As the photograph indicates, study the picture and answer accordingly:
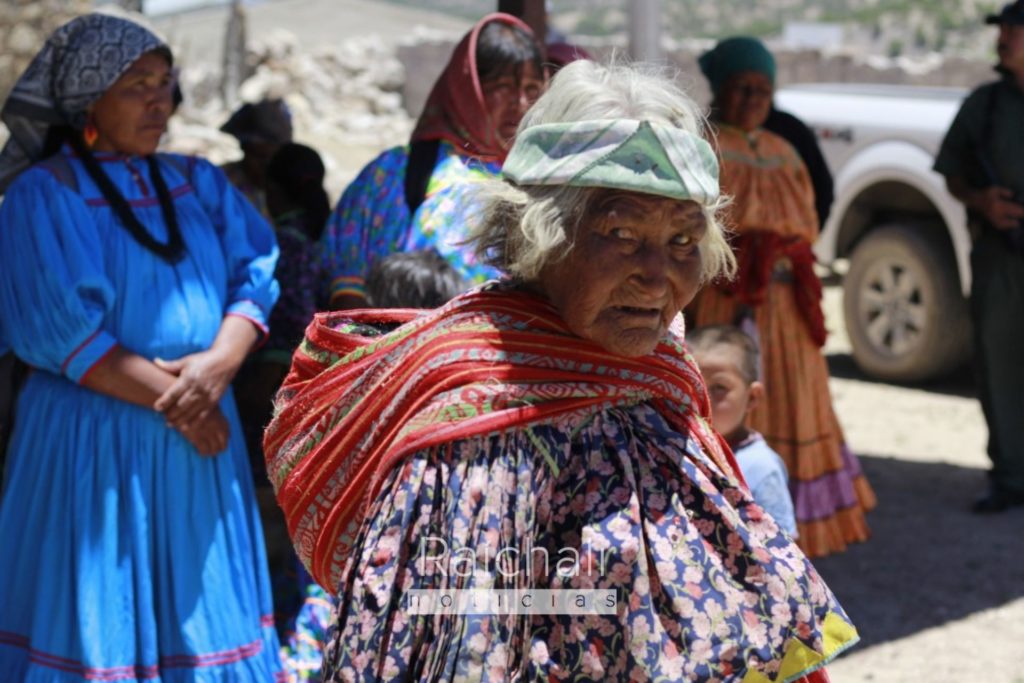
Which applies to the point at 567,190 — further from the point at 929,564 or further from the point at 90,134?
the point at 929,564

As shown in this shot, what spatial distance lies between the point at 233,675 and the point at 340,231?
4.48 ft

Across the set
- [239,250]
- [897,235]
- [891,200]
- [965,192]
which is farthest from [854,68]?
[239,250]

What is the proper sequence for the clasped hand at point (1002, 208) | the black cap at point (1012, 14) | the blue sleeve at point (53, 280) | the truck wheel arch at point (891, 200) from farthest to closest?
the truck wheel arch at point (891, 200) < the clasped hand at point (1002, 208) < the black cap at point (1012, 14) < the blue sleeve at point (53, 280)

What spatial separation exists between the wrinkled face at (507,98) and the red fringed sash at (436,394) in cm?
170

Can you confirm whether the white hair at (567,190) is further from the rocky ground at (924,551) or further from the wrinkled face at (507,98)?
the rocky ground at (924,551)

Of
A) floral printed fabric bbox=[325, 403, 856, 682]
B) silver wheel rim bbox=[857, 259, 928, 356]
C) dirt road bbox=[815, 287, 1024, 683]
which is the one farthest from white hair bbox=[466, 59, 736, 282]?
silver wheel rim bbox=[857, 259, 928, 356]

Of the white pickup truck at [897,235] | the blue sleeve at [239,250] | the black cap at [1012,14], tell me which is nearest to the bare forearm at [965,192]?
the black cap at [1012,14]

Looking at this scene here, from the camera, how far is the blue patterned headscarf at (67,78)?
3820mm

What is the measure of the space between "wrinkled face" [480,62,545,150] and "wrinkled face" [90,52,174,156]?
945 mm

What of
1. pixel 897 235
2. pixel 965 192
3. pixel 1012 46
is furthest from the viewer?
pixel 897 235

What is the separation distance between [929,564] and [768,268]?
161cm

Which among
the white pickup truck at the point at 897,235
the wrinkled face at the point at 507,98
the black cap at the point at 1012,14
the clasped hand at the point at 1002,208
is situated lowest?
the white pickup truck at the point at 897,235

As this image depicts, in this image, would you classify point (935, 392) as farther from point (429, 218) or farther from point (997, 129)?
point (429, 218)

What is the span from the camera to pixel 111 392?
12.4ft
